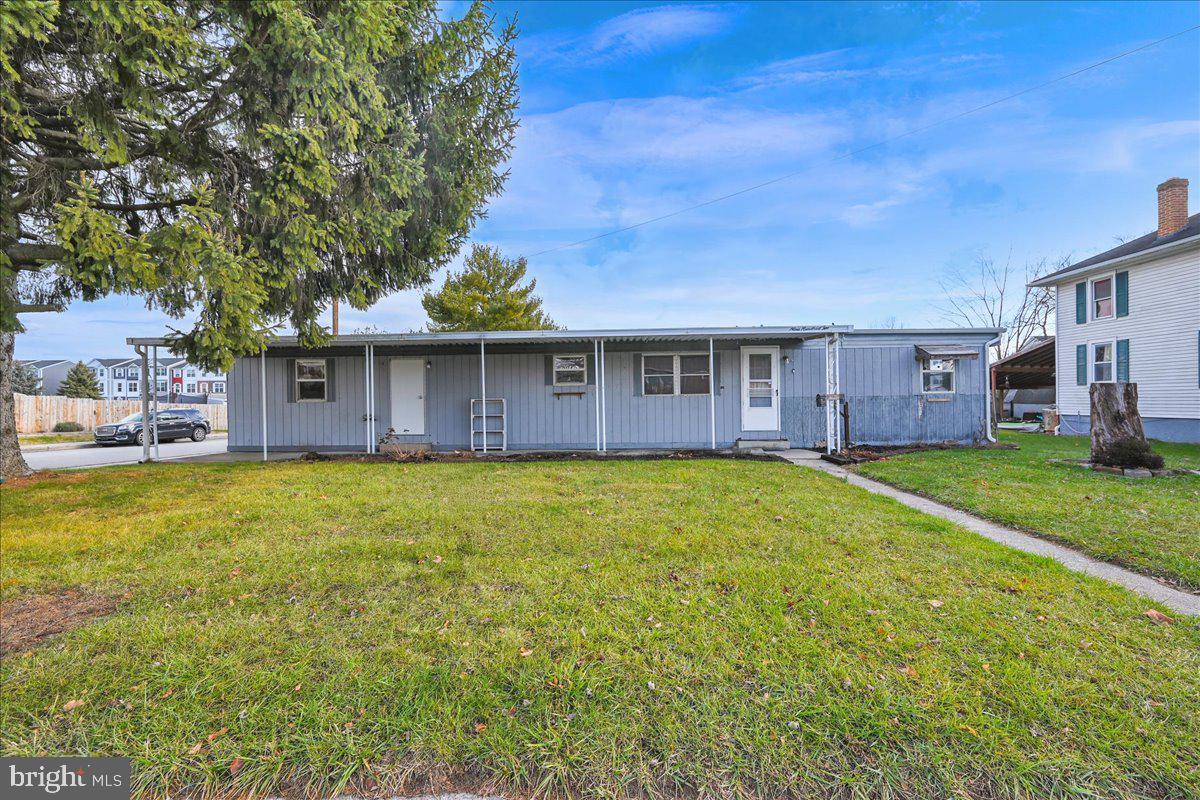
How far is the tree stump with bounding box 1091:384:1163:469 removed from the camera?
23.3 feet

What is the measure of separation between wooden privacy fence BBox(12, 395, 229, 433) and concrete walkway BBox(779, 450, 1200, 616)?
24167 millimetres

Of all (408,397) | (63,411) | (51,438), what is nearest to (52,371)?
(63,411)

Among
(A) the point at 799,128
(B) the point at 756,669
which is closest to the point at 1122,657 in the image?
(B) the point at 756,669

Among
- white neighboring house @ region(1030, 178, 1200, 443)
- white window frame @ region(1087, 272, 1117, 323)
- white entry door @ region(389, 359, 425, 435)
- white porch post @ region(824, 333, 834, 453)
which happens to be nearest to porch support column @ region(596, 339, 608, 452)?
white entry door @ region(389, 359, 425, 435)

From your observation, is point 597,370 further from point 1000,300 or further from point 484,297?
point 1000,300

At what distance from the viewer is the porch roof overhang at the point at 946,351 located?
10586mm

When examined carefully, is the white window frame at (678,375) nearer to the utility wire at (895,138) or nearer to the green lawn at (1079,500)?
the green lawn at (1079,500)

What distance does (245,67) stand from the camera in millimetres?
5449

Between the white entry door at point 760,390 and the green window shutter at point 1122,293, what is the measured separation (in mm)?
11484

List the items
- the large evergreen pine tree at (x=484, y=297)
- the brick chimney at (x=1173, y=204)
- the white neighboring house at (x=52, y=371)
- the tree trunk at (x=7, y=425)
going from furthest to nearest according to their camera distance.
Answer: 1. the white neighboring house at (x=52, y=371)
2. the large evergreen pine tree at (x=484, y=297)
3. the brick chimney at (x=1173, y=204)
4. the tree trunk at (x=7, y=425)

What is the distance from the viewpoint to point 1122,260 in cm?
1318

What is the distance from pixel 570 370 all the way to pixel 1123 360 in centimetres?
1594

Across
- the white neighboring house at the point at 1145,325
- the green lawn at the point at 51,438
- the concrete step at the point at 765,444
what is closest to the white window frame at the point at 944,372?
the concrete step at the point at 765,444

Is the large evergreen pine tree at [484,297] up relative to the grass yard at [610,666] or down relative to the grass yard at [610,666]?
up
